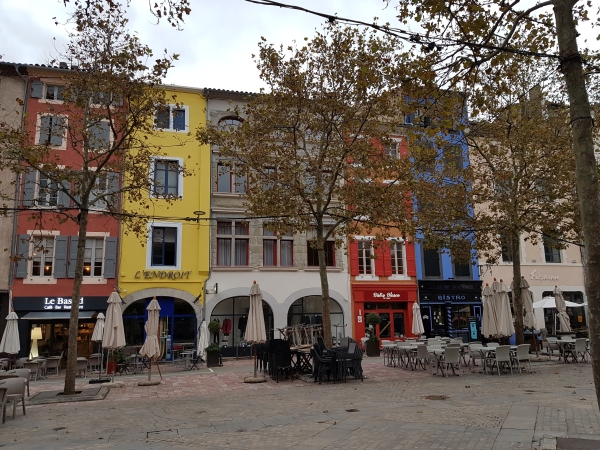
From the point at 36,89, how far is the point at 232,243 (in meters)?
11.1

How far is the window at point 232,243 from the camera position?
23.0m

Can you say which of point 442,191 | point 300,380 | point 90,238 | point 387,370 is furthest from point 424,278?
point 90,238

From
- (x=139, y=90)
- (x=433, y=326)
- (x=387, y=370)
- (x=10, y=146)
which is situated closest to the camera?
(x=10, y=146)

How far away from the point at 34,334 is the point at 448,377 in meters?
16.3

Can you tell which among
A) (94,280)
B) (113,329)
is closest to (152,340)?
(113,329)

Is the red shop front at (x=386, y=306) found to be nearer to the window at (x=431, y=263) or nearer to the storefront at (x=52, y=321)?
the window at (x=431, y=263)

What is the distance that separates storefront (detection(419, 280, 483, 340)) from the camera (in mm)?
25422

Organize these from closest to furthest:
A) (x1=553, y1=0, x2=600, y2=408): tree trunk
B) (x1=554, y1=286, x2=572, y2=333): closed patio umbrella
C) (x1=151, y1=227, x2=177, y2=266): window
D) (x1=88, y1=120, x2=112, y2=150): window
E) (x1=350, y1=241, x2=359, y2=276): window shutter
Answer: (x1=553, y1=0, x2=600, y2=408): tree trunk → (x1=88, y1=120, x2=112, y2=150): window → (x1=554, y1=286, x2=572, y2=333): closed patio umbrella → (x1=151, y1=227, x2=177, y2=266): window → (x1=350, y1=241, x2=359, y2=276): window shutter

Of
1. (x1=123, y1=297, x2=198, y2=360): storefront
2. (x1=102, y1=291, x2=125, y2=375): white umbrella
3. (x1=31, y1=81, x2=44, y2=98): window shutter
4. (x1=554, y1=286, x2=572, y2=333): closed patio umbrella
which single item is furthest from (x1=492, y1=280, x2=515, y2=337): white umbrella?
(x1=31, y1=81, x2=44, y2=98): window shutter

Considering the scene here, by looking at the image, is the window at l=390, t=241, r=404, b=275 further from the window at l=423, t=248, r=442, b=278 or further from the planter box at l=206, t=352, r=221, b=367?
the planter box at l=206, t=352, r=221, b=367

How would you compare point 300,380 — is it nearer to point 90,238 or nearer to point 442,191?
point 442,191

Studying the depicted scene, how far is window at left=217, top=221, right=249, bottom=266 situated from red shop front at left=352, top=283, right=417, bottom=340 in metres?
5.84

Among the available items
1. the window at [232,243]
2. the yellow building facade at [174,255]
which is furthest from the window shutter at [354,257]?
the yellow building facade at [174,255]

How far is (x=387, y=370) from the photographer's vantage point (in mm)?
15547
